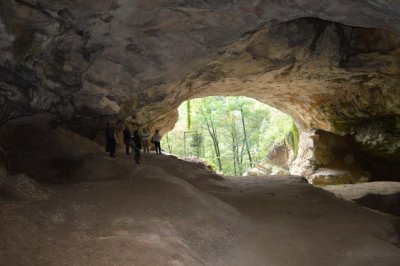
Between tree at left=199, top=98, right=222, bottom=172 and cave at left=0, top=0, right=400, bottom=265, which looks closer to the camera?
cave at left=0, top=0, right=400, bottom=265

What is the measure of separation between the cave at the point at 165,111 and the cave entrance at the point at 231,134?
56.5ft

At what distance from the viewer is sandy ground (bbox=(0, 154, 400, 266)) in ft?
19.4

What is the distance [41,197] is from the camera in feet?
26.4

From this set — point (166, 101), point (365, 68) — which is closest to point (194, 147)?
point (166, 101)

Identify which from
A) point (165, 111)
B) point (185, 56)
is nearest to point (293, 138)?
point (165, 111)

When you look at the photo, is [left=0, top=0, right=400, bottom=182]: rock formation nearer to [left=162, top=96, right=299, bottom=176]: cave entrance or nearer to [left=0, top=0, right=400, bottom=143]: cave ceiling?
[left=0, top=0, right=400, bottom=143]: cave ceiling

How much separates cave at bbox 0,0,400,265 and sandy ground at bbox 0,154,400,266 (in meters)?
0.04

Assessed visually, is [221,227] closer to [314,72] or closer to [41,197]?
[41,197]

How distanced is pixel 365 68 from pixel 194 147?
1064 inches

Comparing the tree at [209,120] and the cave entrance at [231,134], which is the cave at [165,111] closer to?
the cave entrance at [231,134]

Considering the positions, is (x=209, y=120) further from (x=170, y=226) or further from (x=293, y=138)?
(x=170, y=226)

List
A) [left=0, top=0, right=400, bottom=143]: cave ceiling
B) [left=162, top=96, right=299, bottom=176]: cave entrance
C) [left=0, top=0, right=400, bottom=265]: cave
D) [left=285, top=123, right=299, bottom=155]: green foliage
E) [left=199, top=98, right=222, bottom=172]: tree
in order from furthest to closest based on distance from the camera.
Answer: [left=199, top=98, right=222, bottom=172]: tree < [left=162, top=96, right=299, bottom=176]: cave entrance < [left=285, top=123, right=299, bottom=155]: green foliage < [left=0, top=0, right=400, bottom=143]: cave ceiling < [left=0, top=0, right=400, bottom=265]: cave

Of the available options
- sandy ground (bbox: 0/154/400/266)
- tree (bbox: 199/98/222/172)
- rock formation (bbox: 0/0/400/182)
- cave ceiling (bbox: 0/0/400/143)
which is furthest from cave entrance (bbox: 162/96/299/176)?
sandy ground (bbox: 0/154/400/266)

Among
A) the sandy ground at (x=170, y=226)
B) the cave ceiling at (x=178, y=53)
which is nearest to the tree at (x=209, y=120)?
the cave ceiling at (x=178, y=53)
